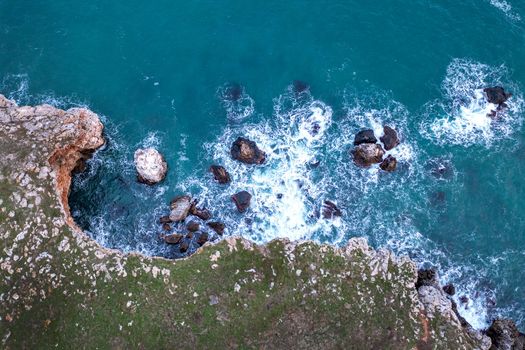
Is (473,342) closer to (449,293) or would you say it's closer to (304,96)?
(449,293)

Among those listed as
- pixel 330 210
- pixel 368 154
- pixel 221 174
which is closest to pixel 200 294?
pixel 221 174

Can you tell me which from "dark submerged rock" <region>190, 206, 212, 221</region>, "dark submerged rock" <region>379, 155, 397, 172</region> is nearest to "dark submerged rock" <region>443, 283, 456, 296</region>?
A: "dark submerged rock" <region>379, 155, 397, 172</region>

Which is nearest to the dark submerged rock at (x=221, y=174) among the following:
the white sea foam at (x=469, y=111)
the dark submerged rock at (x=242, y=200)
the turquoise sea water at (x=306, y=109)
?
the turquoise sea water at (x=306, y=109)

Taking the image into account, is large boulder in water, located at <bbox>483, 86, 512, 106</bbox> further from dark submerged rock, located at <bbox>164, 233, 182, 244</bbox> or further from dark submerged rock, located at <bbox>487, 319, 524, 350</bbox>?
dark submerged rock, located at <bbox>164, 233, 182, 244</bbox>

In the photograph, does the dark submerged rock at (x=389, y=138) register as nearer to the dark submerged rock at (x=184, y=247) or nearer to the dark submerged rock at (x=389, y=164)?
the dark submerged rock at (x=389, y=164)

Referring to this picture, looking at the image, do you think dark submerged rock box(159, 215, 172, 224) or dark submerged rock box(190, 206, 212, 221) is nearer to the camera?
dark submerged rock box(159, 215, 172, 224)

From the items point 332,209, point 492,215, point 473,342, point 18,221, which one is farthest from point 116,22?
point 473,342

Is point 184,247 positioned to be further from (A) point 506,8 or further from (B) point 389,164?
(A) point 506,8

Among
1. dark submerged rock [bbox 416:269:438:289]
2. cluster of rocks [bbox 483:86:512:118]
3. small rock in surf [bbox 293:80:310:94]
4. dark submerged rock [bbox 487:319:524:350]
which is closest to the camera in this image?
dark submerged rock [bbox 487:319:524:350]
